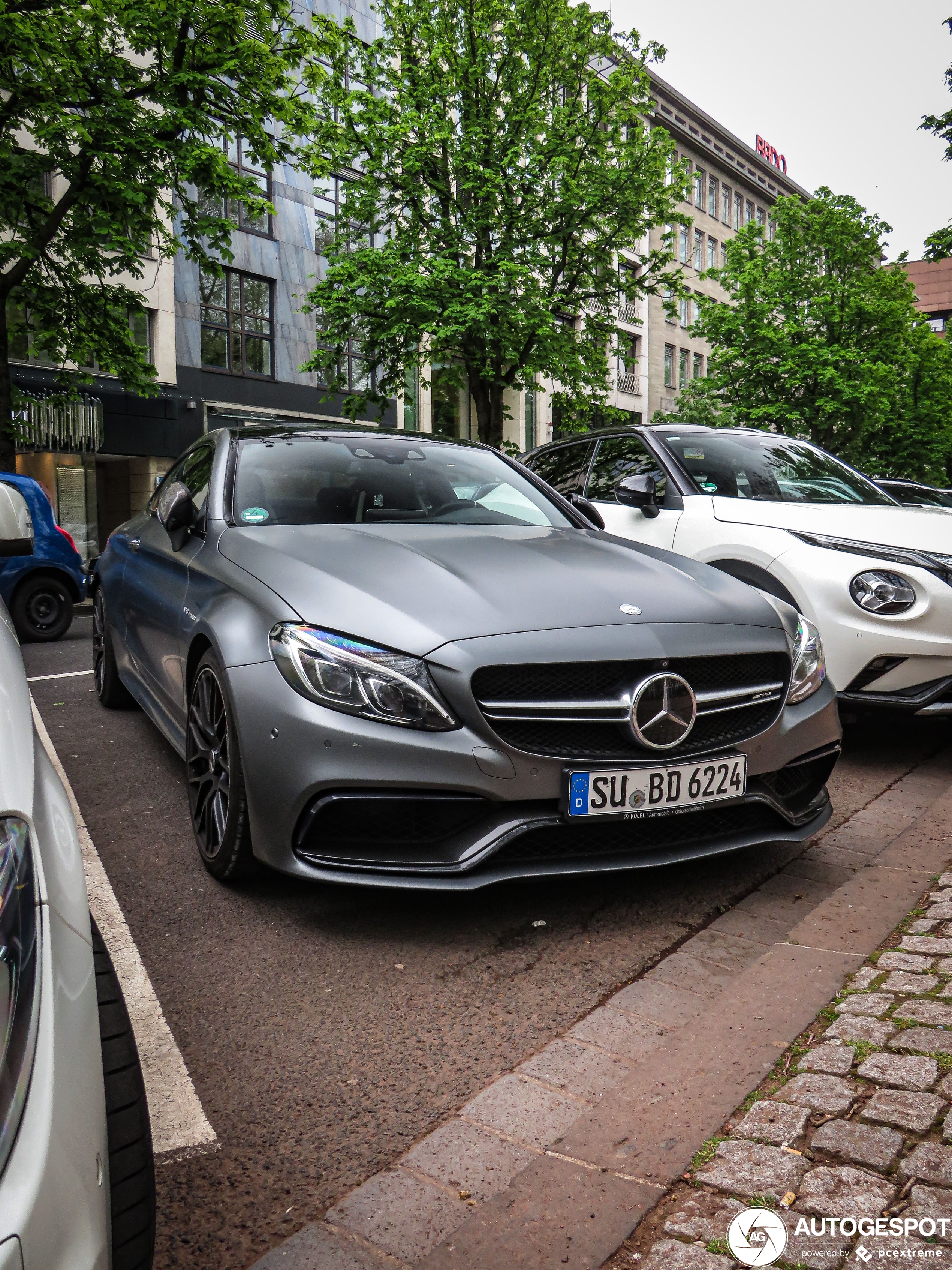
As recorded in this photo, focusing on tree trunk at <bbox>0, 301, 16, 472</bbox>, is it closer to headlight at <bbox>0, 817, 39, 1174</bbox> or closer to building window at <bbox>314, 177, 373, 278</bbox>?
building window at <bbox>314, 177, 373, 278</bbox>

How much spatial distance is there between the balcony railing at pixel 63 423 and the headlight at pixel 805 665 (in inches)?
609

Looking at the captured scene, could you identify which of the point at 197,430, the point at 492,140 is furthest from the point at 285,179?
the point at 492,140

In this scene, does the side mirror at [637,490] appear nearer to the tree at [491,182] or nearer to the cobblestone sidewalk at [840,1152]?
the cobblestone sidewalk at [840,1152]

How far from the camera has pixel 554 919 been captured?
327 centimetres

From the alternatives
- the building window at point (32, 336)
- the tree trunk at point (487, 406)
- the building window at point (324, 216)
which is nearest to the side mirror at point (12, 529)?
the building window at point (32, 336)

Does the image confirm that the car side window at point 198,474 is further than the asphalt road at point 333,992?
Yes

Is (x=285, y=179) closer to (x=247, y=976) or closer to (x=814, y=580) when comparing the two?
(x=814, y=580)

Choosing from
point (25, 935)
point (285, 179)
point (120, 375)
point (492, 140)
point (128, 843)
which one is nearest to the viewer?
point (25, 935)

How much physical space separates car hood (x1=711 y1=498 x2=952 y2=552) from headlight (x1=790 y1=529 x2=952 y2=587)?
3 centimetres

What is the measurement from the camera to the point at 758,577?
216 inches

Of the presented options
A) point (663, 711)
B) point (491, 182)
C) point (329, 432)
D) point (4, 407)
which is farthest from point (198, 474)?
point (491, 182)

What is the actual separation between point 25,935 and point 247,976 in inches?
67.7

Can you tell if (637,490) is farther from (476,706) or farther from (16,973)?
(16,973)

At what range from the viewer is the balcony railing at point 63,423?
17688mm
